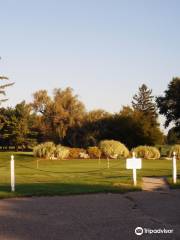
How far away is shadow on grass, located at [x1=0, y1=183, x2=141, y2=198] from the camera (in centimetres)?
1703

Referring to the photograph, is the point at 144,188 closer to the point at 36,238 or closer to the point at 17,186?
the point at 17,186

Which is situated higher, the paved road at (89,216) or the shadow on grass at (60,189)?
Result: the shadow on grass at (60,189)

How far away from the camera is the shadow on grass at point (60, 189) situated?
1703cm

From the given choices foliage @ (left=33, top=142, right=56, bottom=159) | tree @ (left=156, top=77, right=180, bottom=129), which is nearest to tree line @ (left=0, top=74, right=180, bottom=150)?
tree @ (left=156, top=77, right=180, bottom=129)

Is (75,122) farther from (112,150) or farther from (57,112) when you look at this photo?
(112,150)

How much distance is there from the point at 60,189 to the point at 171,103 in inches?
1919

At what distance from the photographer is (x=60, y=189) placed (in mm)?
18281

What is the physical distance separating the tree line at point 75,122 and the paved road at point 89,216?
46.2 meters

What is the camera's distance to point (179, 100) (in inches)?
2510

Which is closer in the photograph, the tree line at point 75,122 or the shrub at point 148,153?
the shrub at point 148,153

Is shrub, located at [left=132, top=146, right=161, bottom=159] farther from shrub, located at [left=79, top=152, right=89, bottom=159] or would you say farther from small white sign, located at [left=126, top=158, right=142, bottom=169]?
small white sign, located at [left=126, top=158, right=142, bottom=169]

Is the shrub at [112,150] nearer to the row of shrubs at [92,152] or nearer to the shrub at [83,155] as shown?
the row of shrubs at [92,152]

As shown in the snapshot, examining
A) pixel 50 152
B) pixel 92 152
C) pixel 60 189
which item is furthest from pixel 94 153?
pixel 60 189

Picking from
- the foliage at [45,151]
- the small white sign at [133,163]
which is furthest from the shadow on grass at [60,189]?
the foliage at [45,151]
